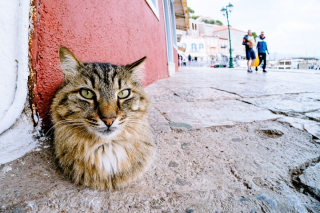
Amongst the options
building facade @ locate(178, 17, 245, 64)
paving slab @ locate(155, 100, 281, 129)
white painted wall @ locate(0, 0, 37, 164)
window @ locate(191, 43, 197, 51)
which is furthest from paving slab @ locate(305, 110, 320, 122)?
window @ locate(191, 43, 197, 51)

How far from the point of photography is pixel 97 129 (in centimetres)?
119

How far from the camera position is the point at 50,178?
1.23m

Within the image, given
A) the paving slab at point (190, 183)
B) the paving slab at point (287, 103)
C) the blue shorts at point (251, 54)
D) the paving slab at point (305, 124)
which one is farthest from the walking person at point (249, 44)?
the paving slab at point (190, 183)

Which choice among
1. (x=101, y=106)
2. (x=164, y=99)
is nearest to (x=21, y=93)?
(x=101, y=106)

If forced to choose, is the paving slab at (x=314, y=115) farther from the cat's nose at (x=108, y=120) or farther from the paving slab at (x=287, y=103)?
the cat's nose at (x=108, y=120)

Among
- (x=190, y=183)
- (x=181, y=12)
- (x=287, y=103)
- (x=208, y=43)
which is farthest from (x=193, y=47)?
(x=190, y=183)

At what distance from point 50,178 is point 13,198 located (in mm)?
220

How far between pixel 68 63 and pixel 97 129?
1.89ft

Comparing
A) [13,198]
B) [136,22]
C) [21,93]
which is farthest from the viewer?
[136,22]

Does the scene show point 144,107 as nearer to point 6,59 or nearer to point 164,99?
point 6,59

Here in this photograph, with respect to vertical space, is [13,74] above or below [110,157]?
above

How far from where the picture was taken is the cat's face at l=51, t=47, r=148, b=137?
1.21m

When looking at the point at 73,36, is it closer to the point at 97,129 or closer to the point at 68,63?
the point at 68,63

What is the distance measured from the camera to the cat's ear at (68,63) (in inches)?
53.9
